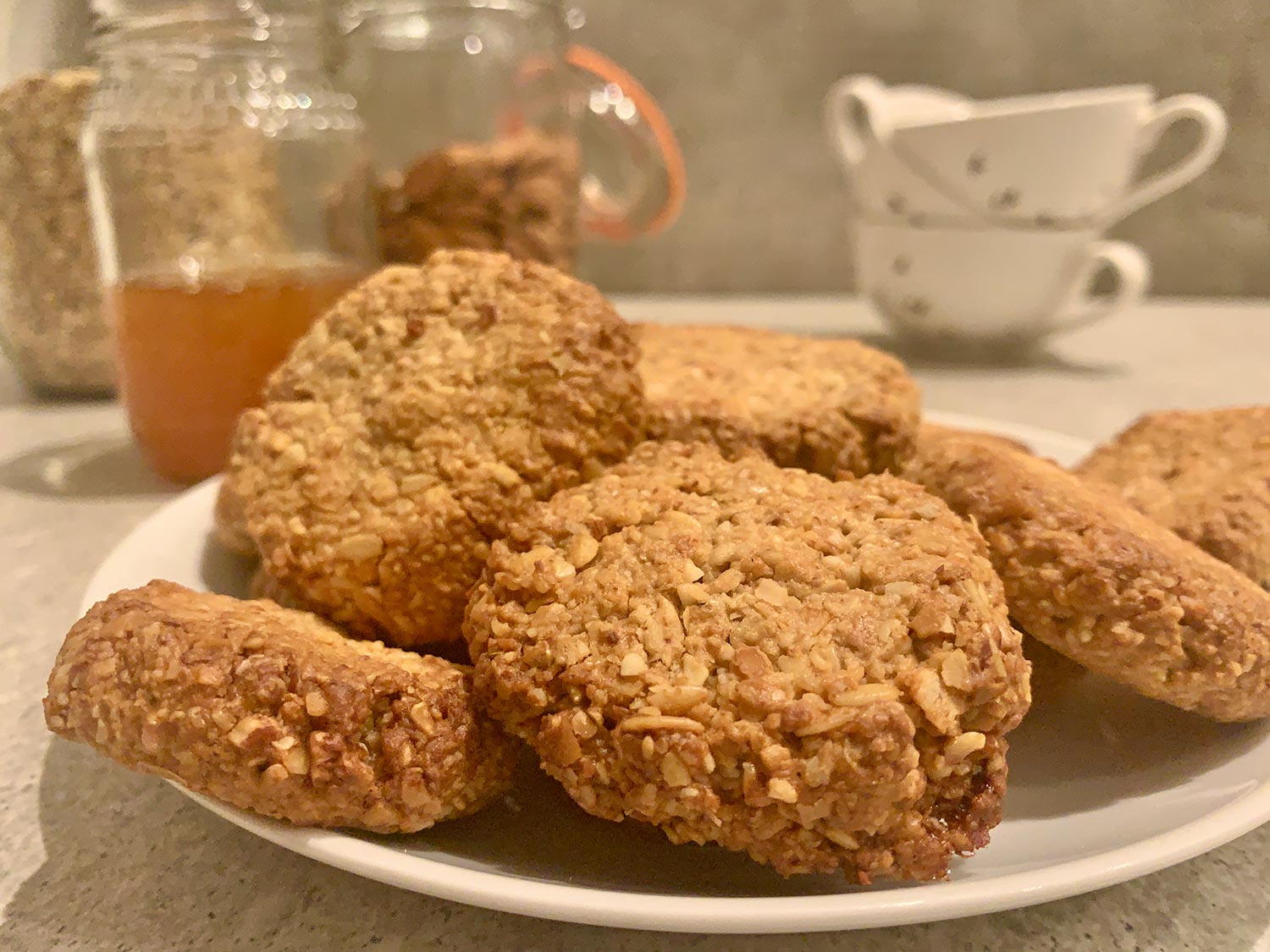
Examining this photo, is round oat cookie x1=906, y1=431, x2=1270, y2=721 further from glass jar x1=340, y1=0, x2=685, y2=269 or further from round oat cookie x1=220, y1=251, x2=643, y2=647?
glass jar x1=340, y1=0, x2=685, y2=269

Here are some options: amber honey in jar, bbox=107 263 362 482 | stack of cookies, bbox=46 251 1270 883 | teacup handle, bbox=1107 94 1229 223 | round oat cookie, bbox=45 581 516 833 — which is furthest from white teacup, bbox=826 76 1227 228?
round oat cookie, bbox=45 581 516 833

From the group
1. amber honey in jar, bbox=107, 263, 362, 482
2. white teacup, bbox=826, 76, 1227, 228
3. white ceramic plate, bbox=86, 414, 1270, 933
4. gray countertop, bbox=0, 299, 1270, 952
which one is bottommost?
gray countertop, bbox=0, 299, 1270, 952

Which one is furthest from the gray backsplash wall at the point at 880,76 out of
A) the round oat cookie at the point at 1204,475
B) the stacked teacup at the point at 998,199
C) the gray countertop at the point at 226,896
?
the gray countertop at the point at 226,896

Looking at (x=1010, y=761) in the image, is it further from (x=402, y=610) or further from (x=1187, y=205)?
(x=1187, y=205)

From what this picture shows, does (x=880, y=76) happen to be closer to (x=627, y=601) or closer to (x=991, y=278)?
(x=991, y=278)

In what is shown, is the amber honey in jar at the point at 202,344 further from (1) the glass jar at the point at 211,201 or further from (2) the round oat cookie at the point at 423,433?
(2) the round oat cookie at the point at 423,433

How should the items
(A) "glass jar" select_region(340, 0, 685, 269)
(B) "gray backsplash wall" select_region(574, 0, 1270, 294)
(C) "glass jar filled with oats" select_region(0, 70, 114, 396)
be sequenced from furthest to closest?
(B) "gray backsplash wall" select_region(574, 0, 1270, 294)
(A) "glass jar" select_region(340, 0, 685, 269)
(C) "glass jar filled with oats" select_region(0, 70, 114, 396)
